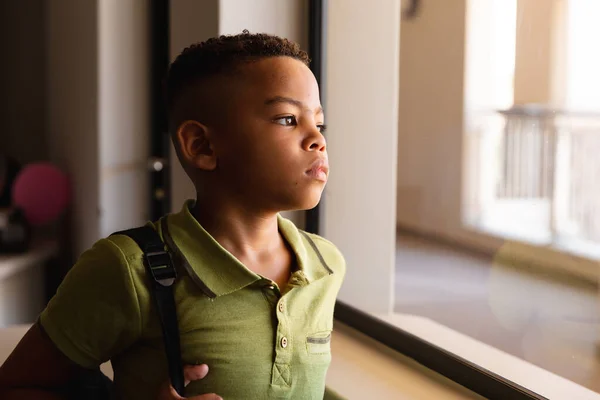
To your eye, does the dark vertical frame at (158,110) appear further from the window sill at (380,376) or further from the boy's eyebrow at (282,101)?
the boy's eyebrow at (282,101)

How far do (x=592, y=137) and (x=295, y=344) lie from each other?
57 cm

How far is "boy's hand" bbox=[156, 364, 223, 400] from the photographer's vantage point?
0.73 meters

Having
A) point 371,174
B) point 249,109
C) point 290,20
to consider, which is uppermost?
point 290,20

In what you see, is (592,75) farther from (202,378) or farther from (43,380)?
(43,380)

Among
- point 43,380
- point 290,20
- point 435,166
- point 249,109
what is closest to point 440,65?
point 435,166

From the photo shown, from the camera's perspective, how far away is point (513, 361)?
45.9 inches

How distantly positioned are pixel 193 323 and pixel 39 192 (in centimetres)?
150

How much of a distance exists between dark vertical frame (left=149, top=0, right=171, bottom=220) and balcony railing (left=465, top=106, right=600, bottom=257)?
3.31 ft

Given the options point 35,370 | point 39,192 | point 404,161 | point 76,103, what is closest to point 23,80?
point 76,103

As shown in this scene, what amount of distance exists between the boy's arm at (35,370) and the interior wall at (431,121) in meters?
0.97

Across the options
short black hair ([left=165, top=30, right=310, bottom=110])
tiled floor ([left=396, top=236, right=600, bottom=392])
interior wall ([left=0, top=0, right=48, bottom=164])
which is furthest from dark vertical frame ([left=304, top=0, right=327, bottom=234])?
interior wall ([left=0, top=0, right=48, bottom=164])

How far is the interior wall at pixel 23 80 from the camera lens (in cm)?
253

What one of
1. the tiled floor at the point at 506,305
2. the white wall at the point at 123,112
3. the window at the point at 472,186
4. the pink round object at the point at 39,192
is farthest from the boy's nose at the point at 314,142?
the pink round object at the point at 39,192

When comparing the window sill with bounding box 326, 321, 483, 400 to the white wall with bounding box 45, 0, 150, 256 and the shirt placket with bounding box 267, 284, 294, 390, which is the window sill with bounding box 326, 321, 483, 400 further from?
the white wall with bounding box 45, 0, 150, 256
